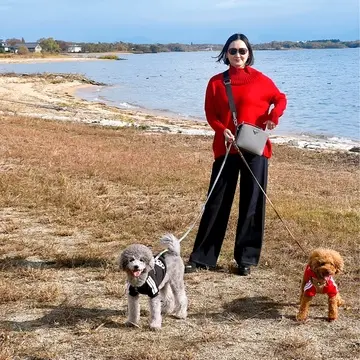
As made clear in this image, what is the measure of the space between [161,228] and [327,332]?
9.32ft

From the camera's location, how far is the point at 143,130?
18.2m

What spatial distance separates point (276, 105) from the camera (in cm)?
475

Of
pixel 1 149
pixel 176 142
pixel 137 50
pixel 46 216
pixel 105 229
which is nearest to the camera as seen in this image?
pixel 105 229

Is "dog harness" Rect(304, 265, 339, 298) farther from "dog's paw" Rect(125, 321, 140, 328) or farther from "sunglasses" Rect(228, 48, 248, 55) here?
"sunglasses" Rect(228, 48, 248, 55)

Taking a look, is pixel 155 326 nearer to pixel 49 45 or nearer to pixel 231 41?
pixel 231 41

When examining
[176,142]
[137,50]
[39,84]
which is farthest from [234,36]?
[137,50]

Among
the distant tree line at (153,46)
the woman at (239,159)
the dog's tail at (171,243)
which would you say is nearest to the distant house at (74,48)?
the distant tree line at (153,46)

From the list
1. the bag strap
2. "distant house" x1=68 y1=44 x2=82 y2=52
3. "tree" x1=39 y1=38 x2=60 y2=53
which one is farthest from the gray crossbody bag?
"distant house" x1=68 y1=44 x2=82 y2=52

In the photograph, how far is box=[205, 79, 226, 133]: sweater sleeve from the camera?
478 centimetres

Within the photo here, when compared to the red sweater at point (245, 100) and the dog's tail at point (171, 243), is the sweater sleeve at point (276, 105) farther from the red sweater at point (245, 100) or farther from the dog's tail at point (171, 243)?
the dog's tail at point (171, 243)

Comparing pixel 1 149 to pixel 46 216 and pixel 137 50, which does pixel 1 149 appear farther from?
pixel 137 50

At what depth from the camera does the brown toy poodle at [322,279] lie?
3.88m

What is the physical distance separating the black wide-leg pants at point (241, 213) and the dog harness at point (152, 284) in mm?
1224

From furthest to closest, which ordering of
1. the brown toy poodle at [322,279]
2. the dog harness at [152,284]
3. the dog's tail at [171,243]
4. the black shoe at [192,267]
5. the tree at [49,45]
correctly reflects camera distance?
the tree at [49,45]
the black shoe at [192,267]
the dog's tail at [171,243]
the brown toy poodle at [322,279]
the dog harness at [152,284]
